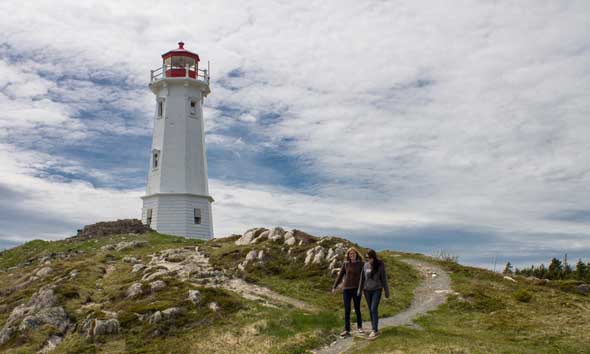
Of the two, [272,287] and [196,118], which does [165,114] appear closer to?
[196,118]

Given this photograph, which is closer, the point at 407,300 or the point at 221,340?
the point at 221,340

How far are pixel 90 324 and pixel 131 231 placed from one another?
30.3 meters

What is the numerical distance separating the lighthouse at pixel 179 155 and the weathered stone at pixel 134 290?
26.1 meters

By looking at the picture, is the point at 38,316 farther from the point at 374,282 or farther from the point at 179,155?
the point at 179,155

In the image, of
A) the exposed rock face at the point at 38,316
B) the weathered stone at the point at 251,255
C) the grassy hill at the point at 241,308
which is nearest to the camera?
the grassy hill at the point at 241,308

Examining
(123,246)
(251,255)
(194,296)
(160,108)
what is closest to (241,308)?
(194,296)

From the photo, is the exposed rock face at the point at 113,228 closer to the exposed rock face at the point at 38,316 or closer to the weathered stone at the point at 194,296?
the exposed rock face at the point at 38,316

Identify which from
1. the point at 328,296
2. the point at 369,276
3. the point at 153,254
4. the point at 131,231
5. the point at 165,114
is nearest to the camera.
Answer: the point at 369,276

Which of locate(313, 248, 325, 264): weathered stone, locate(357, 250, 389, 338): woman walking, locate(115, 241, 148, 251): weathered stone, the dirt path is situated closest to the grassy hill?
locate(313, 248, 325, 264): weathered stone

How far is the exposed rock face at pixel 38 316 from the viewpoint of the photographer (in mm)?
23859

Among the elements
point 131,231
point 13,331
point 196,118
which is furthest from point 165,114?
point 13,331

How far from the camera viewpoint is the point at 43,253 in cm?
4697

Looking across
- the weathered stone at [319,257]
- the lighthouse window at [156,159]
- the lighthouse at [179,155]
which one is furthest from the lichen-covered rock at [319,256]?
the lighthouse window at [156,159]

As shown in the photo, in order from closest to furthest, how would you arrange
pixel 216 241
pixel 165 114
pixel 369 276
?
pixel 369 276
pixel 216 241
pixel 165 114
